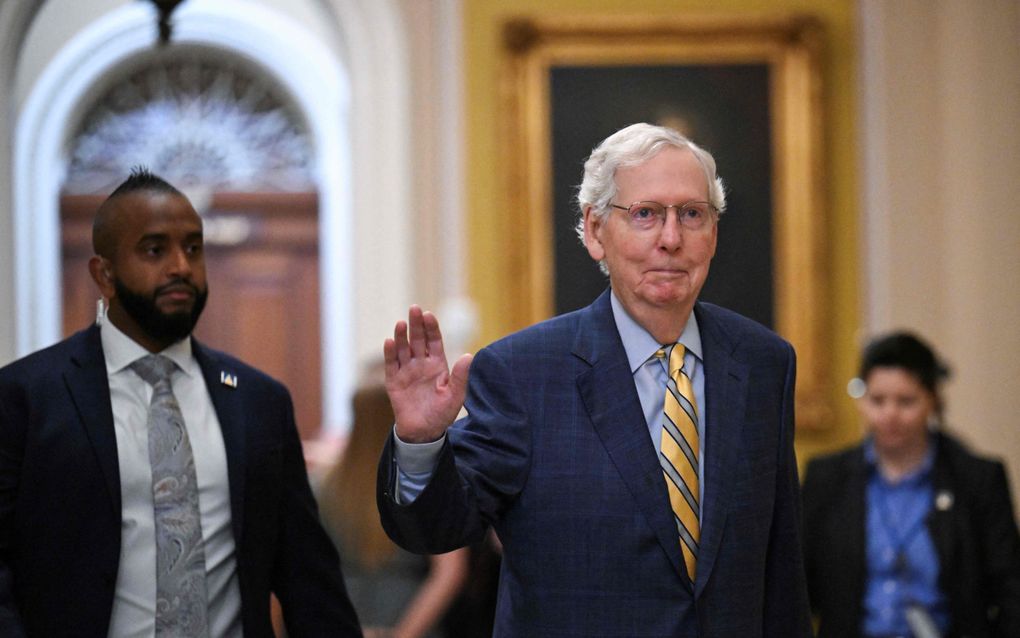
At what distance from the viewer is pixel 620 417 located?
2.75 metres

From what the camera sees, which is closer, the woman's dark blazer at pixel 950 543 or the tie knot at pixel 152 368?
the tie knot at pixel 152 368

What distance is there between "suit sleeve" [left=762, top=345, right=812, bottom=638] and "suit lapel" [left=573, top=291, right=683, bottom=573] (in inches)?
11.9

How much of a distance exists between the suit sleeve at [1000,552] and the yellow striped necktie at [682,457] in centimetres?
225

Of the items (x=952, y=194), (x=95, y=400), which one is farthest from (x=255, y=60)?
(x=95, y=400)

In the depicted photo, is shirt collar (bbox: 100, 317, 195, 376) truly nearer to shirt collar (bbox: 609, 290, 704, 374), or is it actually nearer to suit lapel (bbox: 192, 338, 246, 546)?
suit lapel (bbox: 192, 338, 246, 546)

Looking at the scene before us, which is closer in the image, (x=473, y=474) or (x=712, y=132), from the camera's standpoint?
(x=473, y=474)

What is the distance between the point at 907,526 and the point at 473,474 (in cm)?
264

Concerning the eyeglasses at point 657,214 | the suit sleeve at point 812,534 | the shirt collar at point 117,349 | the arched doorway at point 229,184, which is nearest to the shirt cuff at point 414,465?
the eyeglasses at point 657,214

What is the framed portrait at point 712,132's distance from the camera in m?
8.42

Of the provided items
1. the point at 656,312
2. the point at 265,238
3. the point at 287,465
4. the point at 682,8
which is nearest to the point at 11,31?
the point at 287,465

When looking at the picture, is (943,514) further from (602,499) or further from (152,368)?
(152,368)

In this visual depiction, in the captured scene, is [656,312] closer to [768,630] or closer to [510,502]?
[510,502]

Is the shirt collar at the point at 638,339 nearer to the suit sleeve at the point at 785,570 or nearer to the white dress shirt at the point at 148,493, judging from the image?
the suit sleeve at the point at 785,570

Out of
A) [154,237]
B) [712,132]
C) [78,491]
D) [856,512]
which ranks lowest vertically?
[856,512]
